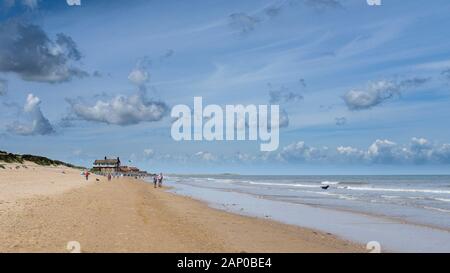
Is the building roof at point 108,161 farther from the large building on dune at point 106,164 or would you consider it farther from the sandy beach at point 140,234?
the sandy beach at point 140,234

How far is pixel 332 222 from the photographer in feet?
81.9

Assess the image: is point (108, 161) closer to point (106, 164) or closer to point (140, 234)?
point (106, 164)

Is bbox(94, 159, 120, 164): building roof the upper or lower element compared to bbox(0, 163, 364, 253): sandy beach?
upper

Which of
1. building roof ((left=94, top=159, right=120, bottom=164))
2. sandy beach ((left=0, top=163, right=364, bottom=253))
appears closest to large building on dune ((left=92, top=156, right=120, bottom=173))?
building roof ((left=94, top=159, right=120, bottom=164))

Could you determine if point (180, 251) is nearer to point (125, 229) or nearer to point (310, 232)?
point (125, 229)

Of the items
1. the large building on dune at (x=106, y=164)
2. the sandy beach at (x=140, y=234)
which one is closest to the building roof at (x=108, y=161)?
Answer: the large building on dune at (x=106, y=164)

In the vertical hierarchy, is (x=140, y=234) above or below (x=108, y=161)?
below

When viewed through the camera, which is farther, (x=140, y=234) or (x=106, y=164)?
(x=106, y=164)

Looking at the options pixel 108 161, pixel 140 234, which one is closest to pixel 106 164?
pixel 108 161

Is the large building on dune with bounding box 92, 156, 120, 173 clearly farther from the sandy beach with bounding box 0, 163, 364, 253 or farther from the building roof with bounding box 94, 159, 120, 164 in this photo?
the sandy beach with bounding box 0, 163, 364, 253

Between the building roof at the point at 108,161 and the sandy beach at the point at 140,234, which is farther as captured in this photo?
the building roof at the point at 108,161

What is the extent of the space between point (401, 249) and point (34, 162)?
413 feet

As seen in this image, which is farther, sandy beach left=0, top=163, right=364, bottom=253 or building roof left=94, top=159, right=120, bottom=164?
building roof left=94, top=159, right=120, bottom=164

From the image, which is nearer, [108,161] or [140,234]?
[140,234]
